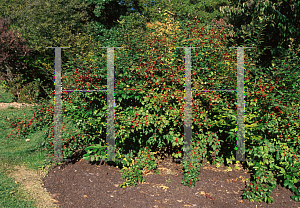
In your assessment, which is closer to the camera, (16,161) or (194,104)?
(194,104)

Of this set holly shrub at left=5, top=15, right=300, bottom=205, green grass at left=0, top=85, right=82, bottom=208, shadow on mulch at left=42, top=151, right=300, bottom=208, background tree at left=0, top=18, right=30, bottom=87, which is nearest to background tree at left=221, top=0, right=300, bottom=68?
holly shrub at left=5, top=15, right=300, bottom=205

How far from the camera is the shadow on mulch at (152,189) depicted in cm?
298

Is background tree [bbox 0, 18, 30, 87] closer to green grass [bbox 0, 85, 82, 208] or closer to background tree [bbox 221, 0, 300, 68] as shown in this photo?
green grass [bbox 0, 85, 82, 208]

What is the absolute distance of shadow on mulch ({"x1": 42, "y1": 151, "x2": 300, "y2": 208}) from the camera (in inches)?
117

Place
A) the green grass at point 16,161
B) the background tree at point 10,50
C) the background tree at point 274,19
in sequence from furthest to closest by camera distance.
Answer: the background tree at point 10,50 → the background tree at point 274,19 → the green grass at point 16,161

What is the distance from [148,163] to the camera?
3.50 m

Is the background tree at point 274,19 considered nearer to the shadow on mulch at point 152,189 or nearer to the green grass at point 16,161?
the shadow on mulch at point 152,189

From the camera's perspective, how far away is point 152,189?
3254 millimetres

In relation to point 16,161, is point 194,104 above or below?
above

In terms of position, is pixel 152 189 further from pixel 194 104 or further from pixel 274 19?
pixel 274 19

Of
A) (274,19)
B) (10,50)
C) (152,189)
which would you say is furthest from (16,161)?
(10,50)

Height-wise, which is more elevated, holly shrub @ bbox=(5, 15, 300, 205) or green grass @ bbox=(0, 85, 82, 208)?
holly shrub @ bbox=(5, 15, 300, 205)

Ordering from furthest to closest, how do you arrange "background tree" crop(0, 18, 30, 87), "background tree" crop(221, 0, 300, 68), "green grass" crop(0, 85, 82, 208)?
"background tree" crop(0, 18, 30, 87), "background tree" crop(221, 0, 300, 68), "green grass" crop(0, 85, 82, 208)

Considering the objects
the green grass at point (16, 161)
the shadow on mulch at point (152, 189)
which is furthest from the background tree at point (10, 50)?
the shadow on mulch at point (152, 189)
